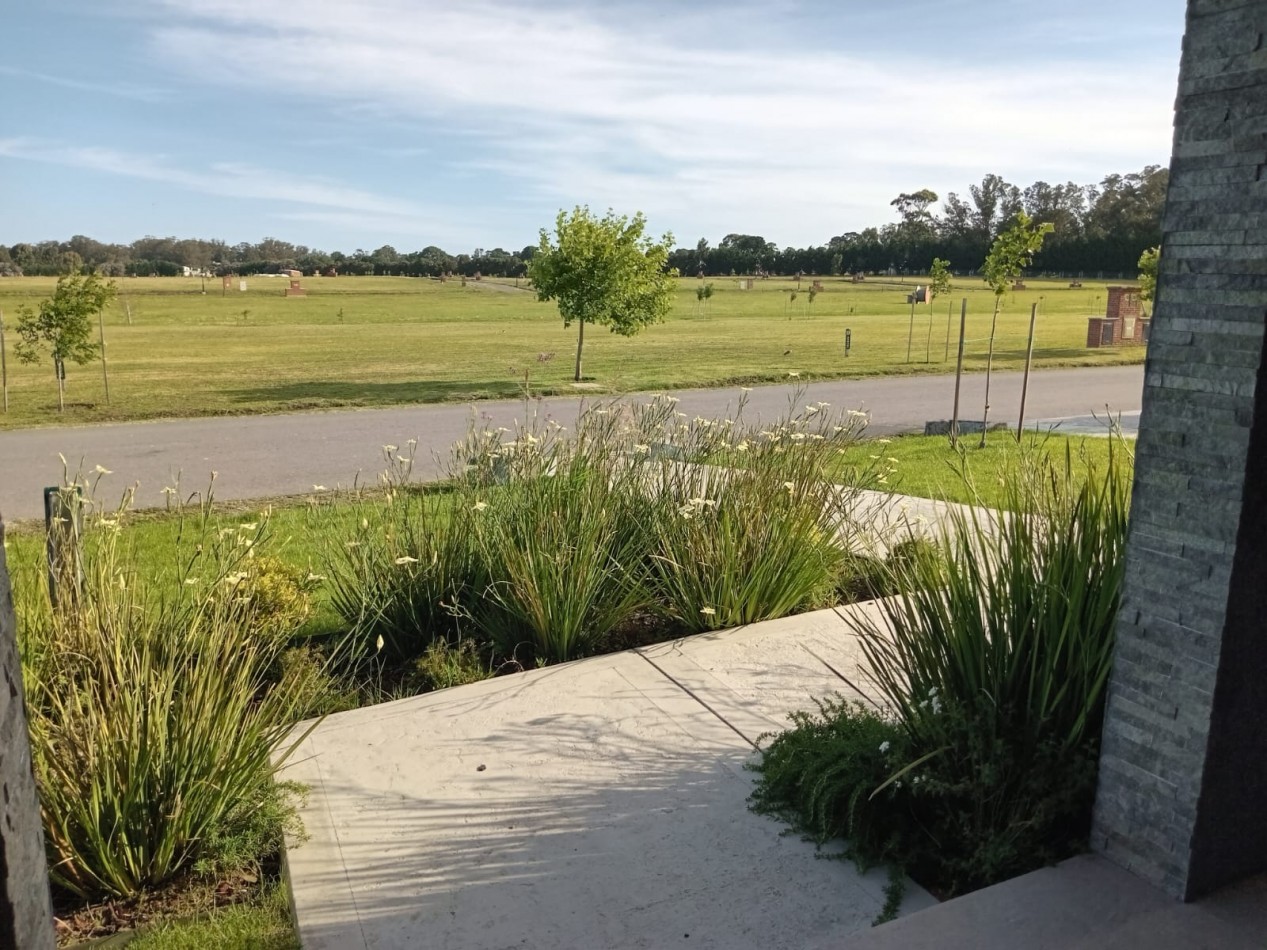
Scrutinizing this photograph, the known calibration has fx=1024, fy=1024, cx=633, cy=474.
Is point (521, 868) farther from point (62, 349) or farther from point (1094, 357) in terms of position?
point (1094, 357)

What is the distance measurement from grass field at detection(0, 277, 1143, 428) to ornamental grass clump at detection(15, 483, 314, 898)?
356 centimetres

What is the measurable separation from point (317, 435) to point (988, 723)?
39.6ft

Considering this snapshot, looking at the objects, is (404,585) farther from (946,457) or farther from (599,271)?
(599,271)

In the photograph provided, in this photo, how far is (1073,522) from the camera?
11.1 feet

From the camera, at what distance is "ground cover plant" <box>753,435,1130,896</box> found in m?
3.08

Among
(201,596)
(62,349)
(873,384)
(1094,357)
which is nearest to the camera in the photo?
(201,596)

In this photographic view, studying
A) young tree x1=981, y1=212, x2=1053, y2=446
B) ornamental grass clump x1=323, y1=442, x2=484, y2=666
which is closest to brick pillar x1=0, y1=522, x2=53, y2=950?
ornamental grass clump x1=323, y1=442, x2=484, y2=666

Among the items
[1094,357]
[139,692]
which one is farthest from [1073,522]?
[1094,357]

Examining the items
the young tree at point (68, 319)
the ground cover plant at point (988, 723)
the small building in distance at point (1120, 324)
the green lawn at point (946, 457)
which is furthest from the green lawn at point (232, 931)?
the small building in distance at point (1120, 324)

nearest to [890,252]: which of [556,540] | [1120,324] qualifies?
[1120,324]

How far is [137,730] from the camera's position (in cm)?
316

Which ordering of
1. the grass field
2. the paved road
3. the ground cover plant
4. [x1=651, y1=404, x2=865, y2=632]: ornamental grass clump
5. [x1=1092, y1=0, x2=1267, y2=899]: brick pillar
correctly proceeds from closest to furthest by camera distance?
1. [x1=1092, y1=0, x2=1267, y2=899]: brick pillar
2. the ground cover plant
3. [x1=651, y1=404, x2=865, y2=632]: ornamental grass clump
4. the paved road
5. the grass field

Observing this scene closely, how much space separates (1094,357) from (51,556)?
2738 centimetres

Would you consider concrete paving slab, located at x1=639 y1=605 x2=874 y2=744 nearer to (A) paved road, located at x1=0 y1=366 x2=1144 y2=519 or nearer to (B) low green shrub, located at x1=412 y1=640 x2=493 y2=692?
(B) low green shrub, located at x1=412 y1=640 x2=493 y2=692
